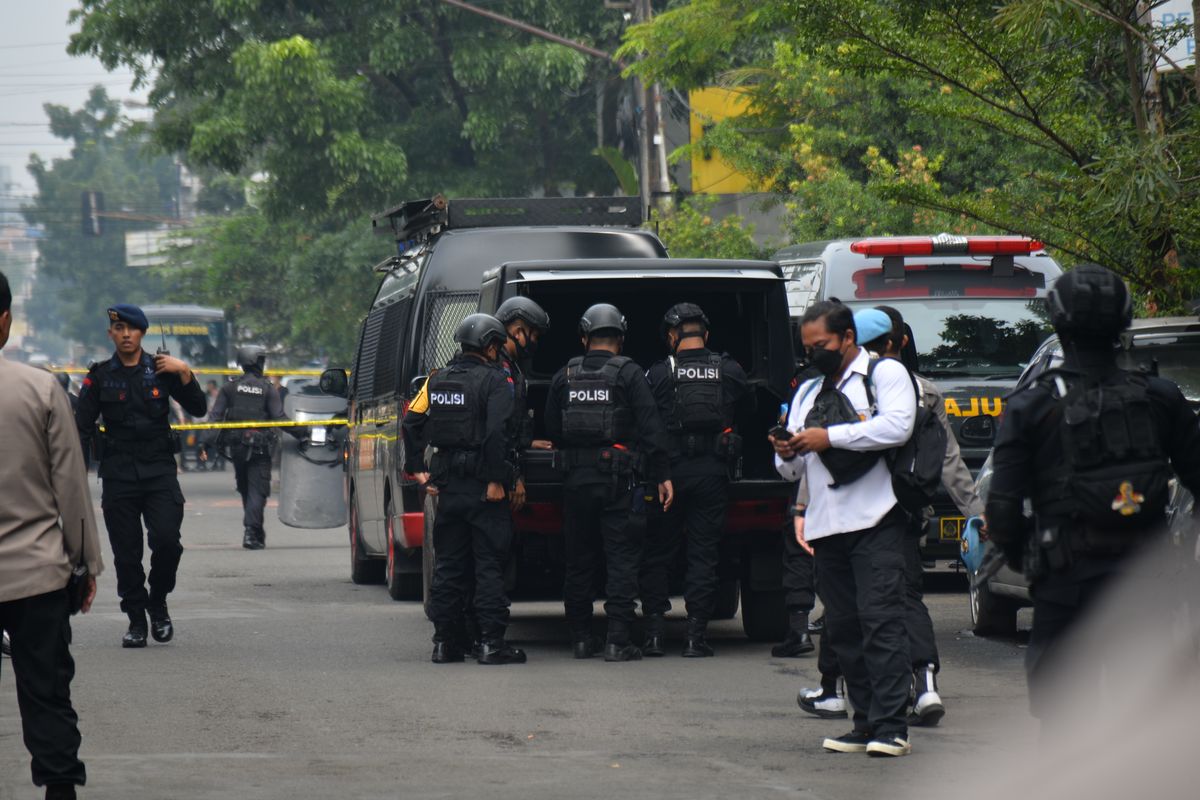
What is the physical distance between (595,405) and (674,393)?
0.52m

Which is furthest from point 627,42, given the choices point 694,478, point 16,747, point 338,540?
point 16,747

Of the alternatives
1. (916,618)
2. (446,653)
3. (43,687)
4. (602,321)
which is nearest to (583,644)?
(446,653)

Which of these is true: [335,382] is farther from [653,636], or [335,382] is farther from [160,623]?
[653,636]

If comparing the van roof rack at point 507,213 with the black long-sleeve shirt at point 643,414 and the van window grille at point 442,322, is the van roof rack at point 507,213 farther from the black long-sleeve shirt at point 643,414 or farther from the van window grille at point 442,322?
the black long-sleeve shirt at point 643,414

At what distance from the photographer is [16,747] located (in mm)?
7996

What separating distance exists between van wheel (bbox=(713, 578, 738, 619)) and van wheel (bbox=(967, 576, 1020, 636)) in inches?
57.0

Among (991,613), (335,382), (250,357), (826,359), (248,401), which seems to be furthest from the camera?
(250,357)

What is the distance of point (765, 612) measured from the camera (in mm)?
11391

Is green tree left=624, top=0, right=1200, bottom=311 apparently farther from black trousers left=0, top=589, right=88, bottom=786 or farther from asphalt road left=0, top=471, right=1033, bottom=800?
black trousers left=0, top=589, right=88, bottom=786

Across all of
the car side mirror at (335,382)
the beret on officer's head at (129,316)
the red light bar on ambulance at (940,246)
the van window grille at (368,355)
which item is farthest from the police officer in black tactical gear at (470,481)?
the car side mirror at (335,382)

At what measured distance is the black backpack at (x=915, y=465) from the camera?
7488mm

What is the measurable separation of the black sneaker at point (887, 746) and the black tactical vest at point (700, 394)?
10.6 ft

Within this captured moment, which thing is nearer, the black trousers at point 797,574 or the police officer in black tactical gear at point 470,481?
the police officer in black tactical gear at point 470,481

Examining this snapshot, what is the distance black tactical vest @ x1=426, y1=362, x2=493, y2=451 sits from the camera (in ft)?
33.8
